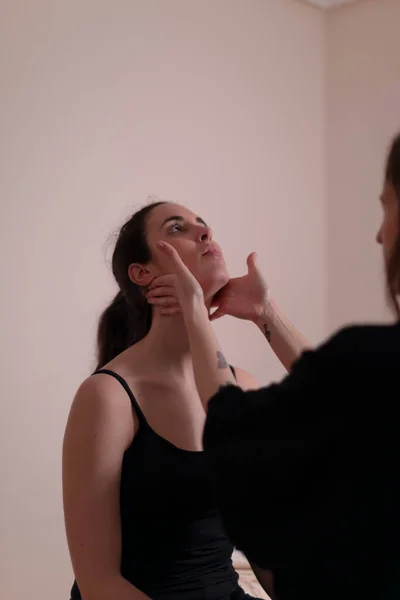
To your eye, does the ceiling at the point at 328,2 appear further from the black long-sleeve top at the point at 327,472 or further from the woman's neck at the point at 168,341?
the black long-sleeve top at the point at 327,472

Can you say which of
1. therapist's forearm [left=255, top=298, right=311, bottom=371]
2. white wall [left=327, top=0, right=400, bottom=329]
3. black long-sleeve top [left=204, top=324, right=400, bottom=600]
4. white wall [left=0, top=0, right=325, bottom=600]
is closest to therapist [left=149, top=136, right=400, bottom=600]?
black long-sleeve top [left=204, top=324, right=400, bottom=600]

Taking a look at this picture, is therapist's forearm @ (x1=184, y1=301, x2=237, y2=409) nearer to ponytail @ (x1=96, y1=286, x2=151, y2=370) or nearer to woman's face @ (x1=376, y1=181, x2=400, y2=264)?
woman's face @ (x1=376, y1=181, x2=400, y2=264)

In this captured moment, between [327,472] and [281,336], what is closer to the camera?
[327,472]

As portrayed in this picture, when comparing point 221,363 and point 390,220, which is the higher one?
point 390,220

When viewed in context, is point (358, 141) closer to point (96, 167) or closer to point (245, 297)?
point (96, 167)

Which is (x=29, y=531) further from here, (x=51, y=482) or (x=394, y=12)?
(x=394, y=12)

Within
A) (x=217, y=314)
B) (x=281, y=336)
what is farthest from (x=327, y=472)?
(x=217, y=314)

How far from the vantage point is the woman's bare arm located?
1.32 m

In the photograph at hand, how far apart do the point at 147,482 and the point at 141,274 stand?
431mm

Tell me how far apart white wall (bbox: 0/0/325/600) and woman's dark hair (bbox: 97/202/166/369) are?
50 centimetres

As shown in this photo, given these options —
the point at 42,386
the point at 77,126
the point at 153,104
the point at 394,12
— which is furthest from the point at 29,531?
the point at 394,12

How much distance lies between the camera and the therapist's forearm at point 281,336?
1493 millimetres

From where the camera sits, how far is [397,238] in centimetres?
92

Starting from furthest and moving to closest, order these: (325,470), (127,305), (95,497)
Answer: (127,305), (95,497), (325,470)
